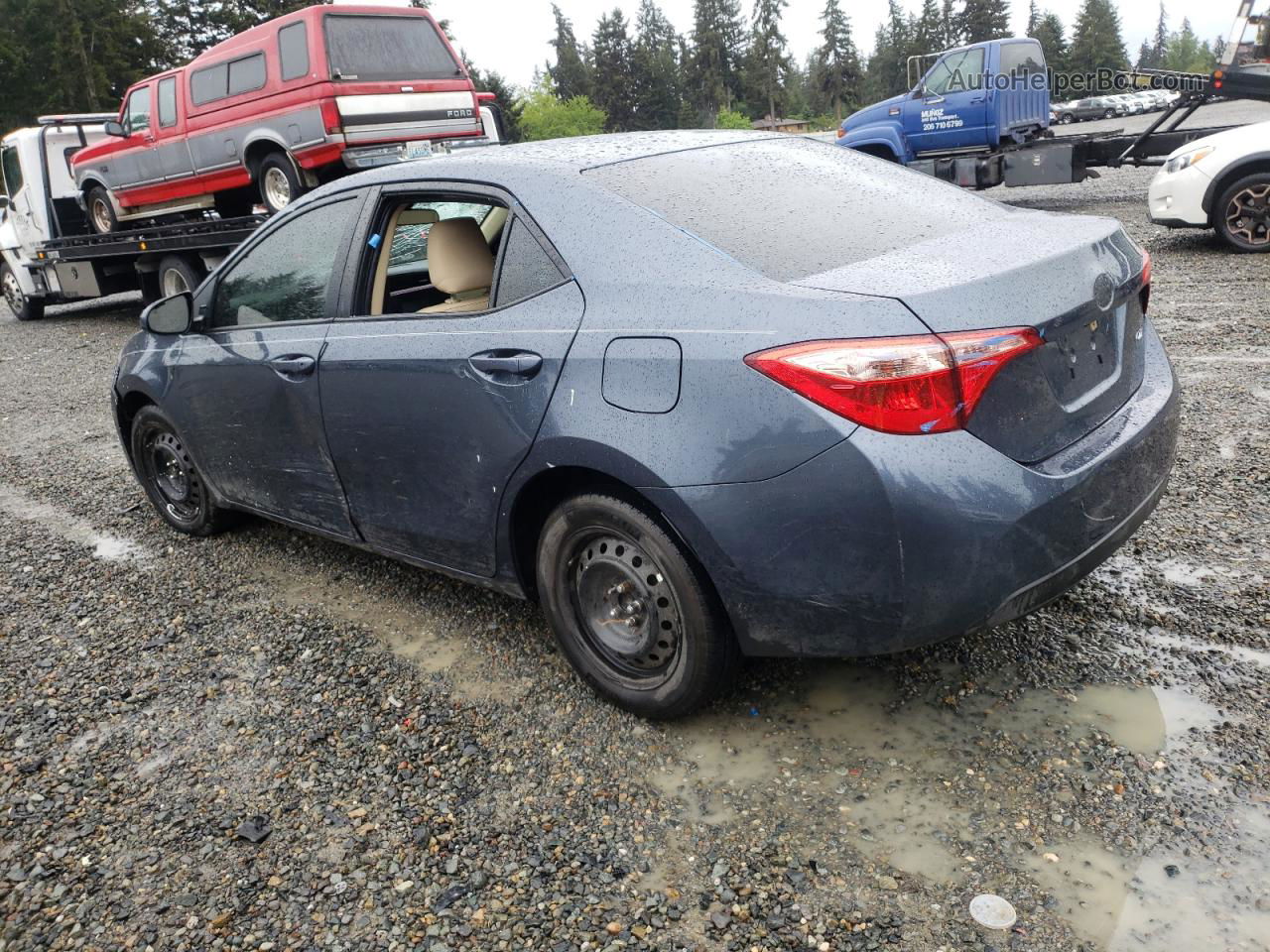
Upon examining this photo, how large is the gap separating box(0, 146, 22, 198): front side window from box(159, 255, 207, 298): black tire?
429 cm

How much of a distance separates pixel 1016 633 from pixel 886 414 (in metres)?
1.33

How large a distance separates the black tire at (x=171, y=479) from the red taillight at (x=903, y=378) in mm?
3315

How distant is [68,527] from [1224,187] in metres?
9.57

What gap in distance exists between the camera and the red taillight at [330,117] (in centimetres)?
1004

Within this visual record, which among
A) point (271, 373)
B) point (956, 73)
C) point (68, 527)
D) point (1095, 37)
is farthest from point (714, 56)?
point (271, 373)

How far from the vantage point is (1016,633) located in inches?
126

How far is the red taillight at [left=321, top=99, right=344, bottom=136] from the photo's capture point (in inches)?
395

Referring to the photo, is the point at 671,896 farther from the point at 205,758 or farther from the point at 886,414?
the point at 205,758

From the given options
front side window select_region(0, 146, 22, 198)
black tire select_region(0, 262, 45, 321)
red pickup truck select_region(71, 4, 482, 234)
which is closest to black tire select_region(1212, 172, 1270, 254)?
red pickup truck select_region(71, 4, 482, 234)

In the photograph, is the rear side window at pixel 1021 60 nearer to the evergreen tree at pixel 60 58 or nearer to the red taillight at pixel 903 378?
the red taillight at pixel 903 378

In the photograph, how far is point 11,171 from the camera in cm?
1431

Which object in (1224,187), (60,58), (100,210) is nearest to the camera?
(1224,187)

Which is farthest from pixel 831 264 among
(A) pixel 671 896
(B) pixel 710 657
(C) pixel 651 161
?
(A) pixel 671 896

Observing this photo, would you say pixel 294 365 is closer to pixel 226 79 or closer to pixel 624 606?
pixel 624 606
